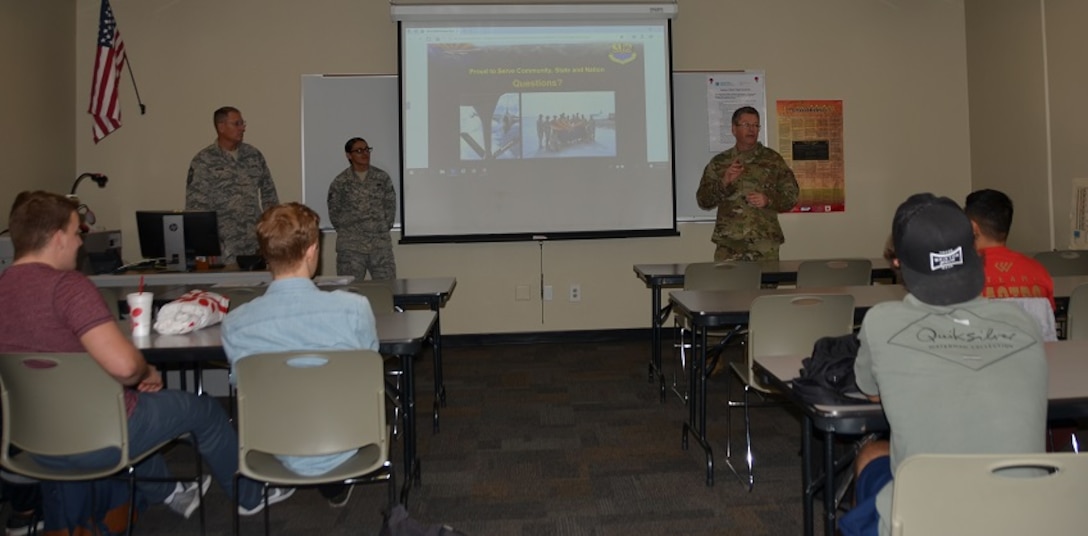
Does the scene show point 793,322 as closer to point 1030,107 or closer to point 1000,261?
point 1000,261

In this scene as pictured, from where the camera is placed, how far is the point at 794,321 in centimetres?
329

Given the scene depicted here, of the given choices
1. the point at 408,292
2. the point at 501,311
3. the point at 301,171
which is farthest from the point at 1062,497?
the point at 301,171

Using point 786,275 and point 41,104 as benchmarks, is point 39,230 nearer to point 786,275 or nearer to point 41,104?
point 786,275

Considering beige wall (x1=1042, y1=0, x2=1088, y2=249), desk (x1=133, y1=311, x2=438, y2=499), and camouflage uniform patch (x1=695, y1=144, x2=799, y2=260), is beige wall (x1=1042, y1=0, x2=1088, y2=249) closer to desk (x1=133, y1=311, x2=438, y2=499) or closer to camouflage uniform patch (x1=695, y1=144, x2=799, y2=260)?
camouflage uniform patch (x1=695, y1=144, x2=799, y2=260)

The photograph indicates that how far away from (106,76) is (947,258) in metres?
6.28

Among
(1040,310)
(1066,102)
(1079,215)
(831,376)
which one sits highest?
(1066,102)

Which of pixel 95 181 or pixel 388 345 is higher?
pixel 95 181

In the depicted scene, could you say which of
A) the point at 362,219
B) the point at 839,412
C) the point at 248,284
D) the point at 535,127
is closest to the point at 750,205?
the point at 535,127

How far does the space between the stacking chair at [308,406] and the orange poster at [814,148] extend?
5207mm

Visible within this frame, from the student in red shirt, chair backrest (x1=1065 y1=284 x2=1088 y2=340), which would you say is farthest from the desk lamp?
chair backrest (x1=1065 y1=284 x2=1088 y2=340)

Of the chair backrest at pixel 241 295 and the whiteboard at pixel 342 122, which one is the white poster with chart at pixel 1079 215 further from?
the chair backrest at pixel 241 295

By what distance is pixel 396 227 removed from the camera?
668 centimetres

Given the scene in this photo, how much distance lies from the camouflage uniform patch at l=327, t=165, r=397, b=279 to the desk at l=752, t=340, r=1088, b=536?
4.33 m

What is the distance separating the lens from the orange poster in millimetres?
6840
